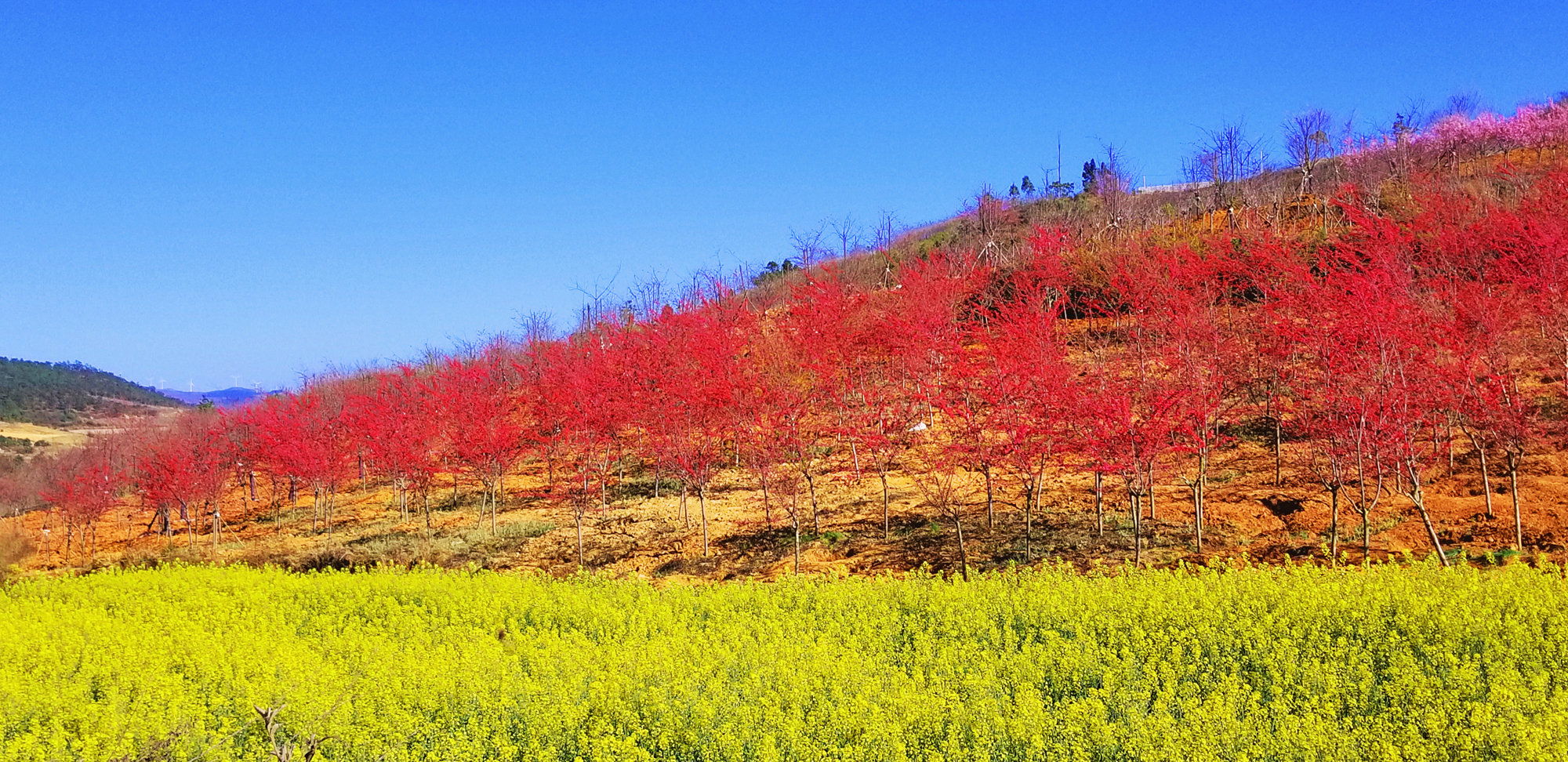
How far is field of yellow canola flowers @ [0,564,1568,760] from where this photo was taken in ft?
19.7

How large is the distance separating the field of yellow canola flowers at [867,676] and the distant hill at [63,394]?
83.6m

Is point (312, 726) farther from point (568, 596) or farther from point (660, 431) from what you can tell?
point (660, 431)

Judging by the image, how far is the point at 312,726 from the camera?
6.89 m

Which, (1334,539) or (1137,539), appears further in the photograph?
(1137,539)

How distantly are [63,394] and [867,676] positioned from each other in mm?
111047

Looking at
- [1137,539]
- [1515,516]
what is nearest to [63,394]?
[1137,539]

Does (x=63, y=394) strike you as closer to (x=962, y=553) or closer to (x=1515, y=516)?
(x=962, y=553)

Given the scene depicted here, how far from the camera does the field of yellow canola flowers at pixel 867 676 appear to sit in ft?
19.7

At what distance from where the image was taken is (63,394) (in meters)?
94.4

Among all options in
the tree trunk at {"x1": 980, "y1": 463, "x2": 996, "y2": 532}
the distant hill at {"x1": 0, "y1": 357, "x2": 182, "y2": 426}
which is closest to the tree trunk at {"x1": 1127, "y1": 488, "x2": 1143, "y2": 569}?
the tree trunk at {"x1": 980, "y1": 463, "x2": 996, "y2": 532}

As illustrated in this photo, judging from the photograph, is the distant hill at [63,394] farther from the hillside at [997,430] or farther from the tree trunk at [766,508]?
the tree trunk at [766,508]

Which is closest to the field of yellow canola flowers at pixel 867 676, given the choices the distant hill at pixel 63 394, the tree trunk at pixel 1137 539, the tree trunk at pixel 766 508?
the tree trunk at pixel 1137 539

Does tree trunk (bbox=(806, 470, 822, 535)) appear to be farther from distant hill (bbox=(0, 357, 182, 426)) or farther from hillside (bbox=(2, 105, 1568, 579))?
distant hill (bbox=(0, 357, 182, 426))

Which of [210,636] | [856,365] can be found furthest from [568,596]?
[856,365]
